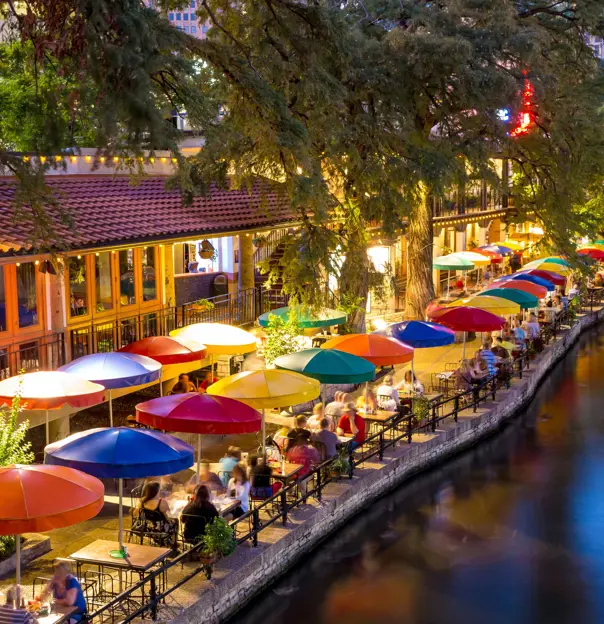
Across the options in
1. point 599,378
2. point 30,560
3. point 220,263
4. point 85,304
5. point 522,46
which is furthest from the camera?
point 599,378

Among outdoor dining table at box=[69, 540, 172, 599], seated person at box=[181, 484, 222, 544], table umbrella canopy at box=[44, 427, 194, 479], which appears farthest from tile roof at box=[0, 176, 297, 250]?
outdoor dining table at box=[69, 540, 172, 599]

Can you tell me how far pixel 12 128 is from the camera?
1543 inches

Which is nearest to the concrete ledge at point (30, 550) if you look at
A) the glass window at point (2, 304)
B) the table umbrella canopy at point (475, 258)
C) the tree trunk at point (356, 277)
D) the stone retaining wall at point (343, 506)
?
the stone retaining wall at point (343, 506)

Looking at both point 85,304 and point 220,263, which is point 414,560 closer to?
point 85,304

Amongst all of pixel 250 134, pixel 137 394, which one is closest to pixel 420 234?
pixel 137 394

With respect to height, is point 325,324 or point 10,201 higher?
point 10,201

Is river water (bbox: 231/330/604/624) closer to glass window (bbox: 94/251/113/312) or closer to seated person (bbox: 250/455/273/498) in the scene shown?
seated person (bbox: 250/455/273/498)

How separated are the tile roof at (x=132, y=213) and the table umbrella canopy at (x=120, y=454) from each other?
3784 millimetres

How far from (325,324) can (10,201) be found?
25.1 ft

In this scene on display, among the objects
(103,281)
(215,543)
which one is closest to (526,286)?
(103,281)

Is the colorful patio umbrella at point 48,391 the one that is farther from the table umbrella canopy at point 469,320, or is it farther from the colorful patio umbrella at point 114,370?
the table umbrella canopy at point 469,320

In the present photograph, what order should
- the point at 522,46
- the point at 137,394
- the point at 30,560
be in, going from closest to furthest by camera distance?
1. the point at 30,560
2. the point at 137,394
3. the point at 522,46

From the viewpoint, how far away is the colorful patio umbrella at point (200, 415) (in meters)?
13.6

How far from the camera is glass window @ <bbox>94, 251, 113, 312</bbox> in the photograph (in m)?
20.0
